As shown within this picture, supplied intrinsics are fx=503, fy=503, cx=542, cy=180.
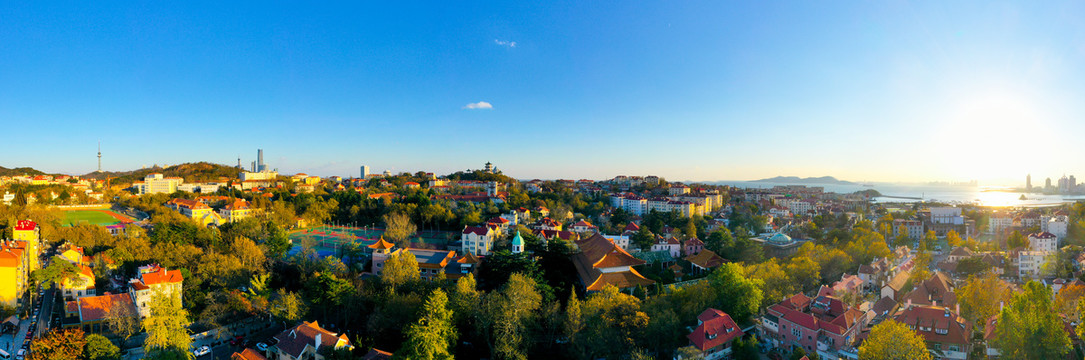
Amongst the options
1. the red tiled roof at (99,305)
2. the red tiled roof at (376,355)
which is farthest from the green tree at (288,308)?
the red tiled roof at (99,305)

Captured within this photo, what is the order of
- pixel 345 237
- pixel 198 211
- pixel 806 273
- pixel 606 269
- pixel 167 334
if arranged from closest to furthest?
pixel 167 334
pixel 606 269
pixel 806 273
pixel 345 237
pixel 198 211

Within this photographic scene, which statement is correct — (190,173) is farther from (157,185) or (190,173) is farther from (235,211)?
(235,211)

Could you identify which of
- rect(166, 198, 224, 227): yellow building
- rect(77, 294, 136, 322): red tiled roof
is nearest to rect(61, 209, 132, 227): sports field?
rect(166, 198, 224, 227): yellow building

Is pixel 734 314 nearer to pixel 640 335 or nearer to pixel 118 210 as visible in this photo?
pixel 640 335

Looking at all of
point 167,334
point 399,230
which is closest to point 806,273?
point 399,230

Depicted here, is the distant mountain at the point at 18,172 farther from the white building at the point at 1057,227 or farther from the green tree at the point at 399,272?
the white building at the point at 1057,227

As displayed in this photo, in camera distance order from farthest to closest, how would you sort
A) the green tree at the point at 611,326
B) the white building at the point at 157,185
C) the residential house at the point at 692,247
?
the white building at the point at 157,185, the residential house at the point at 692,247, the green tree at the point at 611,326
